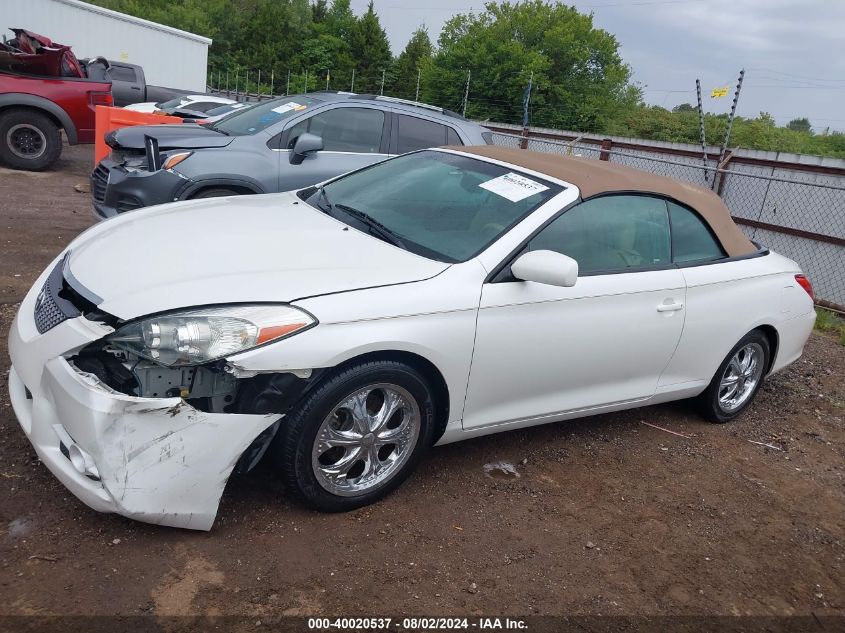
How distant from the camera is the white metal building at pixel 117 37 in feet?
68.5

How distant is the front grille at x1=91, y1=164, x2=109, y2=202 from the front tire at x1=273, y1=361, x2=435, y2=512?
169 inches

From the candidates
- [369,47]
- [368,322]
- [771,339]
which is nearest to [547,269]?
[368,322]

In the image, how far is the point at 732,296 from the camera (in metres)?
4.59

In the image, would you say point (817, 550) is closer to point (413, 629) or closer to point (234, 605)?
point (413, 629)

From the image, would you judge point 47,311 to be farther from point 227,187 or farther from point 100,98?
point 100,98

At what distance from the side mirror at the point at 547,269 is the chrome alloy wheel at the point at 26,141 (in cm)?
1016

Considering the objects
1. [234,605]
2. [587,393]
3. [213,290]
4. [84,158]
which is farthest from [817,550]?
[84,158]

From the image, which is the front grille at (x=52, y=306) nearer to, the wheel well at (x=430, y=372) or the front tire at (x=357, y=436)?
the front tire at (x=357, y=436)

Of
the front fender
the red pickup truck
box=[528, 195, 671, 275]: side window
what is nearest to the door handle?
box=[528, 195, 671, 275]: side window

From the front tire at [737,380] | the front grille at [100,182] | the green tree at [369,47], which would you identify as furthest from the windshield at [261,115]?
the green tree at [369,47]

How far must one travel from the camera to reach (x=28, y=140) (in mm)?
11211

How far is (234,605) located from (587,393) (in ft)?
7.09

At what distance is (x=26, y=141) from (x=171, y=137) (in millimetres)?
6072

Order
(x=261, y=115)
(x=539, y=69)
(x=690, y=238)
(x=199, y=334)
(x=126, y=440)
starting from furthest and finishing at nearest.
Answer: (x=539, y=69)
(x=261, y=115)
(x=690, y=238)
(x=199, y=334)
(x=126, y=440)
